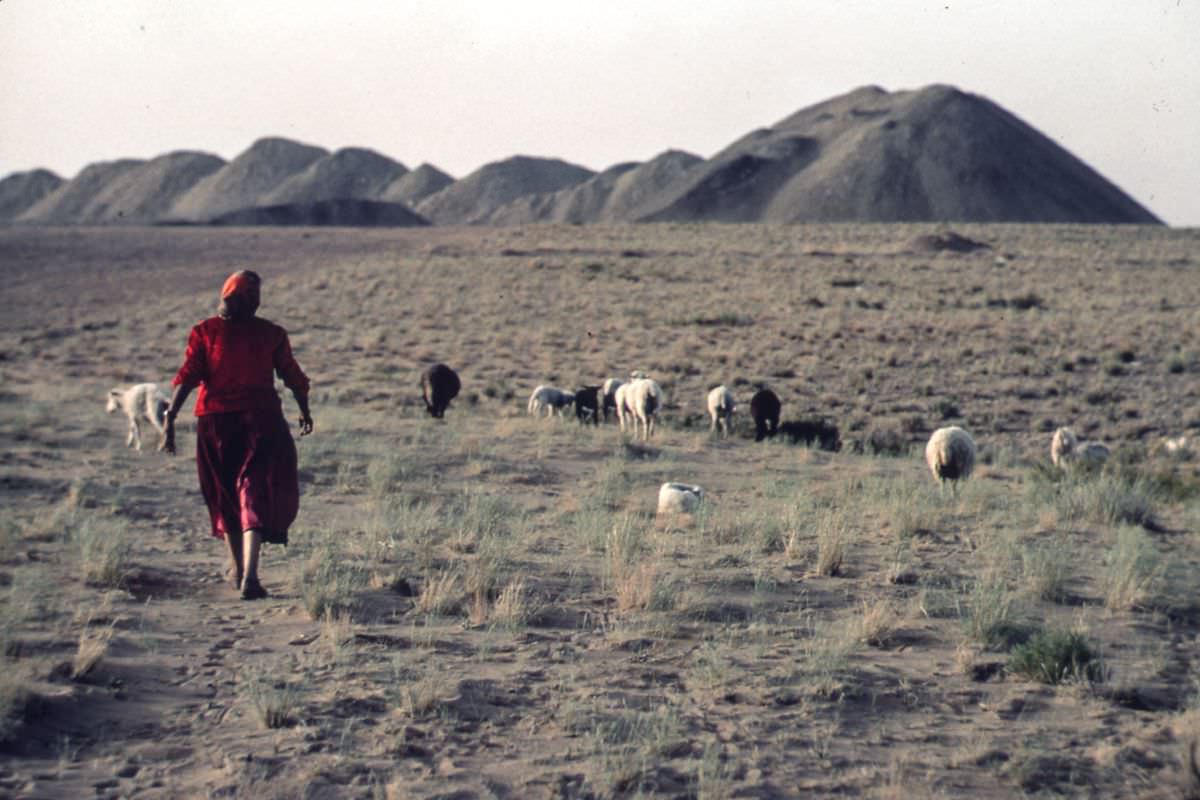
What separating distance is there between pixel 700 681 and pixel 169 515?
6.49 m

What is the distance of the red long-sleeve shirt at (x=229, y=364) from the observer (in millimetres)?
6949

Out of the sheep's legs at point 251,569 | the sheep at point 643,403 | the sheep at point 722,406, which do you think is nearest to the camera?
the sheep's legs at point 251,569

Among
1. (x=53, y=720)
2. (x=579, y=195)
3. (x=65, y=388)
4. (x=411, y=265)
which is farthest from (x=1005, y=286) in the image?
(x=579, y=195)

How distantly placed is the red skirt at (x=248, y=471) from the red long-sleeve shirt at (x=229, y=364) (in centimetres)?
8

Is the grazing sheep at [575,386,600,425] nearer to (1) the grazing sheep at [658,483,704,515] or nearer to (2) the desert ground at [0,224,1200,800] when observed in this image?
(2) the desert ground at [0,224,1200,800]

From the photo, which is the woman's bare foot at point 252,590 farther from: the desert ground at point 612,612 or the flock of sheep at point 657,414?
the flock of sheep at point 657,414

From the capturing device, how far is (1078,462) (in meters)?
14.6

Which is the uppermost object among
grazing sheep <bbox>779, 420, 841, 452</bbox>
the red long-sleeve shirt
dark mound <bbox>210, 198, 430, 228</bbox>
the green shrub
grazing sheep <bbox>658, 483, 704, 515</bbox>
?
dark mound <bbox>210, 198, 430, 228</bbox>

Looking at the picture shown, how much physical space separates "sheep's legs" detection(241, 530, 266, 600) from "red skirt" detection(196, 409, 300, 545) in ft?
0.29

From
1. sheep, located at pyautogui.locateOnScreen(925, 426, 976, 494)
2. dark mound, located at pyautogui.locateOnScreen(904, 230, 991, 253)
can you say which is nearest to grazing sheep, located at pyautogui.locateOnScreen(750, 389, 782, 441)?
sheep, located at pyautogui.locateOnScreen(925, 426, 976, 494)

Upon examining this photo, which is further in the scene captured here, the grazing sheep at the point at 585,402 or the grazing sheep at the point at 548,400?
the grazing sheep at the point at 548,400

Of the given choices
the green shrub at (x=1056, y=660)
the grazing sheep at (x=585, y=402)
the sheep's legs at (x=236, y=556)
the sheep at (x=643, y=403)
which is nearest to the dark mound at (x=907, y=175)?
the grazing sheep at (x=585, y=402)

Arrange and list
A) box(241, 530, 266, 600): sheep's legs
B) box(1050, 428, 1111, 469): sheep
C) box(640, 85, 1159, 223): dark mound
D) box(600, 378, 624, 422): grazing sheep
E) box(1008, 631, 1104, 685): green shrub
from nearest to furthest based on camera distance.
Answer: box(1008, 631, 1104, 685): green shrub → box(241, 530, 266, 600): sheep's legs → box(1050, 428, 1111, 469): sheep → box(600, 378, 624, 422): grazing sheep → box(640, 85, 1159, 223): dark mound

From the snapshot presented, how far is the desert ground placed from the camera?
4.94 meters
